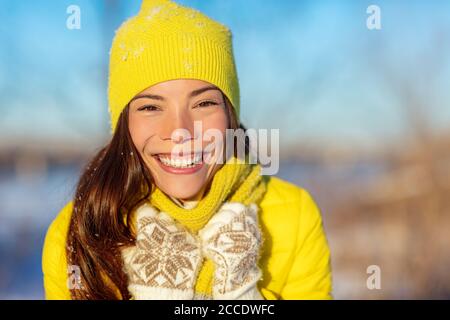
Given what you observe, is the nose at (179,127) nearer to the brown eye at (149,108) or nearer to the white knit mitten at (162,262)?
the brown eye at (149,108)

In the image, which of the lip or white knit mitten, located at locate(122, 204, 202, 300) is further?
the lip

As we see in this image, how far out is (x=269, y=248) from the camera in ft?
6.42

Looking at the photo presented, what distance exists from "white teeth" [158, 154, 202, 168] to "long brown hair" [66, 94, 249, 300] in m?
0.12

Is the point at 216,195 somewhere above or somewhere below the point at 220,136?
below

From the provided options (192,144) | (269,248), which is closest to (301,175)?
(269,248)

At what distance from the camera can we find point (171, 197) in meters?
1.84

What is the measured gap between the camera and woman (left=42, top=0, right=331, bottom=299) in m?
1.67

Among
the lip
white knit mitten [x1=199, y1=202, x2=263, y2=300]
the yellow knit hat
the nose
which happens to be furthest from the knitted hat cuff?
white knit mitten [x1=199, y1=202, x2=263, y2=300]

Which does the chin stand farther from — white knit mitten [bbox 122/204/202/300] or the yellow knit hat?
the yellow knit hat

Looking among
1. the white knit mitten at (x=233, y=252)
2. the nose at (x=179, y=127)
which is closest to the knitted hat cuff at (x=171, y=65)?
the nose at (x=179, y=127)

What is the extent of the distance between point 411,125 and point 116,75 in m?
2.48

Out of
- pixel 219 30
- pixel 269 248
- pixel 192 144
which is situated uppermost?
pixel 219 30

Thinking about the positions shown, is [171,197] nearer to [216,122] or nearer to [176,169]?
[176,169]

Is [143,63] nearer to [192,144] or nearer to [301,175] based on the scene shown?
[192,144]
